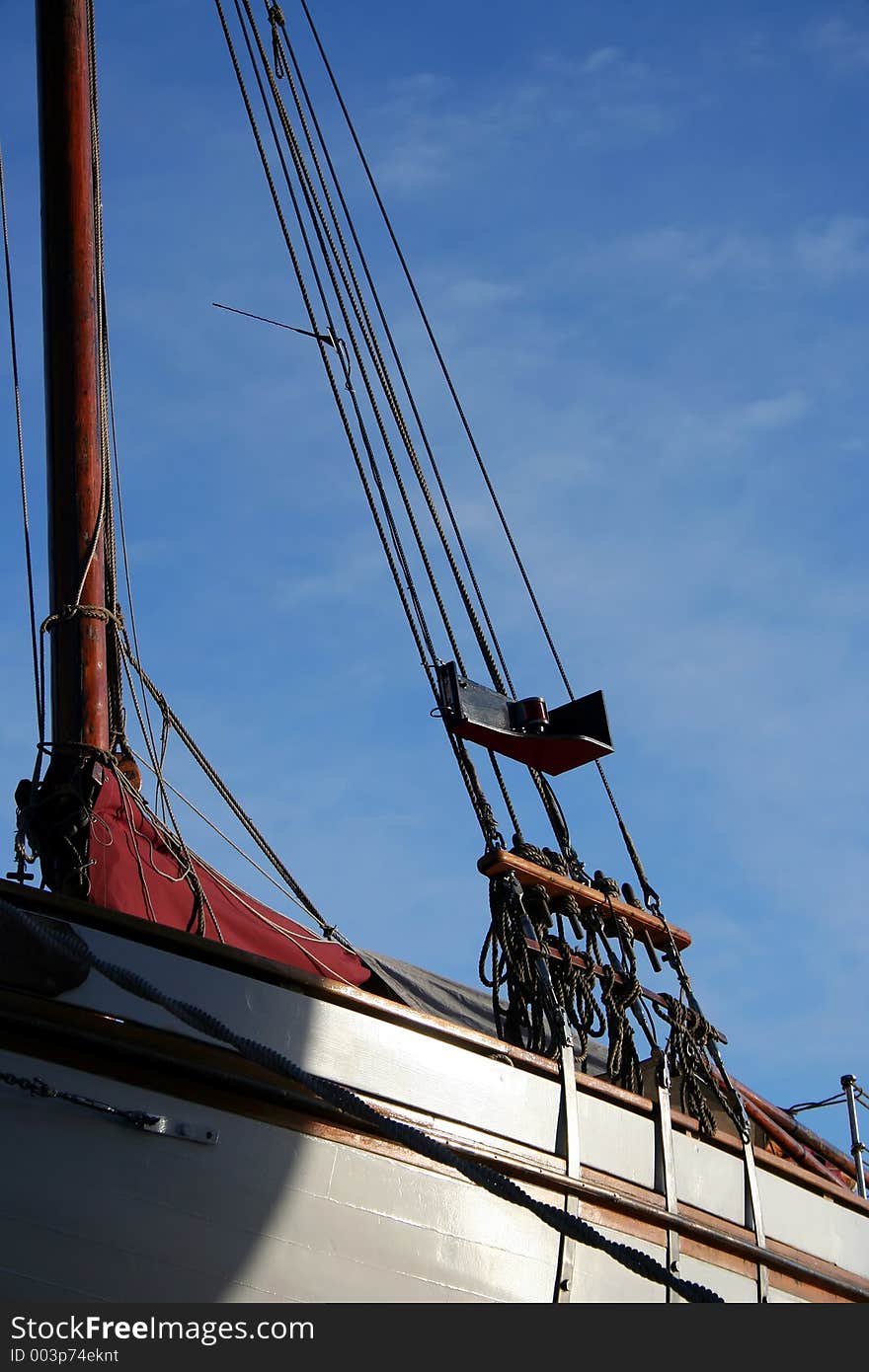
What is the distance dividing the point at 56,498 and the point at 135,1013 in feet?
11.2

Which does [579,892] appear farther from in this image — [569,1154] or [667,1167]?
[569,1154]

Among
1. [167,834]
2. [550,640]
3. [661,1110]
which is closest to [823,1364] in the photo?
[661,1110]

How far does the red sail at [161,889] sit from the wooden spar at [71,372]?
51 centimetres

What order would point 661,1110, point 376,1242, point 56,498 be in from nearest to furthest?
point 376,1242 → point 661,1110 → point 56,498

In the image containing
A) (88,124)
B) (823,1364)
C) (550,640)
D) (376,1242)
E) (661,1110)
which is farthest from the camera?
(550,640)

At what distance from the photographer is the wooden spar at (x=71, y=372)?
6.97 m

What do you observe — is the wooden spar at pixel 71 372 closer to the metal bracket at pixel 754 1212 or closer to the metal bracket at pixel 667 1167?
the metal bracket at pixel 667 1167

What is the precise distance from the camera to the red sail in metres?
6.24

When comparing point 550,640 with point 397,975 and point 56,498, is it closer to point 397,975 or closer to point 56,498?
point 397,975

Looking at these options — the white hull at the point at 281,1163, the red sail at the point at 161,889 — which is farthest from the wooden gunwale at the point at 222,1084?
the red sail at the point at 161,889

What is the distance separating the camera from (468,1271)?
206 inches

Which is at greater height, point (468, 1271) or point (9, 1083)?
point (9, 1083)

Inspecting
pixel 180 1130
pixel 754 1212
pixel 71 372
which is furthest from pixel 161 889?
pixel 754 1212

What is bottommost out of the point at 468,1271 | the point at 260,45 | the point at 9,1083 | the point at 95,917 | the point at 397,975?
the point at 468,1271
